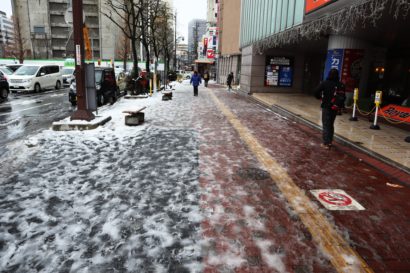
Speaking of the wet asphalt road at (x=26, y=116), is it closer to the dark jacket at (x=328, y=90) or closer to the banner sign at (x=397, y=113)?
the dark jacket at (x=328, y=90)

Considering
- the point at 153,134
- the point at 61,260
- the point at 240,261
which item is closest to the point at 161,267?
the point at 240,261

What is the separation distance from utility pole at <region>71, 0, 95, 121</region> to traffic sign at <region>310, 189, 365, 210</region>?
7507 mm

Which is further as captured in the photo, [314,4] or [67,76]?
[67,76]

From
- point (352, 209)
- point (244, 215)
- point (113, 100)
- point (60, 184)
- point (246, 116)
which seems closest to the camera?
point (244, 215)

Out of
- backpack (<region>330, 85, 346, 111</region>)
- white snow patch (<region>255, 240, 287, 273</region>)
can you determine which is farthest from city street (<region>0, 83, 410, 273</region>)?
backpack (<region>330, 85, 346, 111</region>)

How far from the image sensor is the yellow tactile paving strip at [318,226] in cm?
323

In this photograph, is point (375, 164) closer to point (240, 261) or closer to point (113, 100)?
point (240, 261)

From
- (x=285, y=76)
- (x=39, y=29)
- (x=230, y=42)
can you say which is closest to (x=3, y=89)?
(x=285, y=76)

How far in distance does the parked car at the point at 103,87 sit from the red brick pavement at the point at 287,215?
9.23 meters

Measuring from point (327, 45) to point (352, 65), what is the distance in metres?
4.86

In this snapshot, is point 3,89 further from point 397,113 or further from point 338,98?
point 397,113

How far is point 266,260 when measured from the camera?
323 centimetres

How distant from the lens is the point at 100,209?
433 centimetres

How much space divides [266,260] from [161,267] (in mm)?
1072
